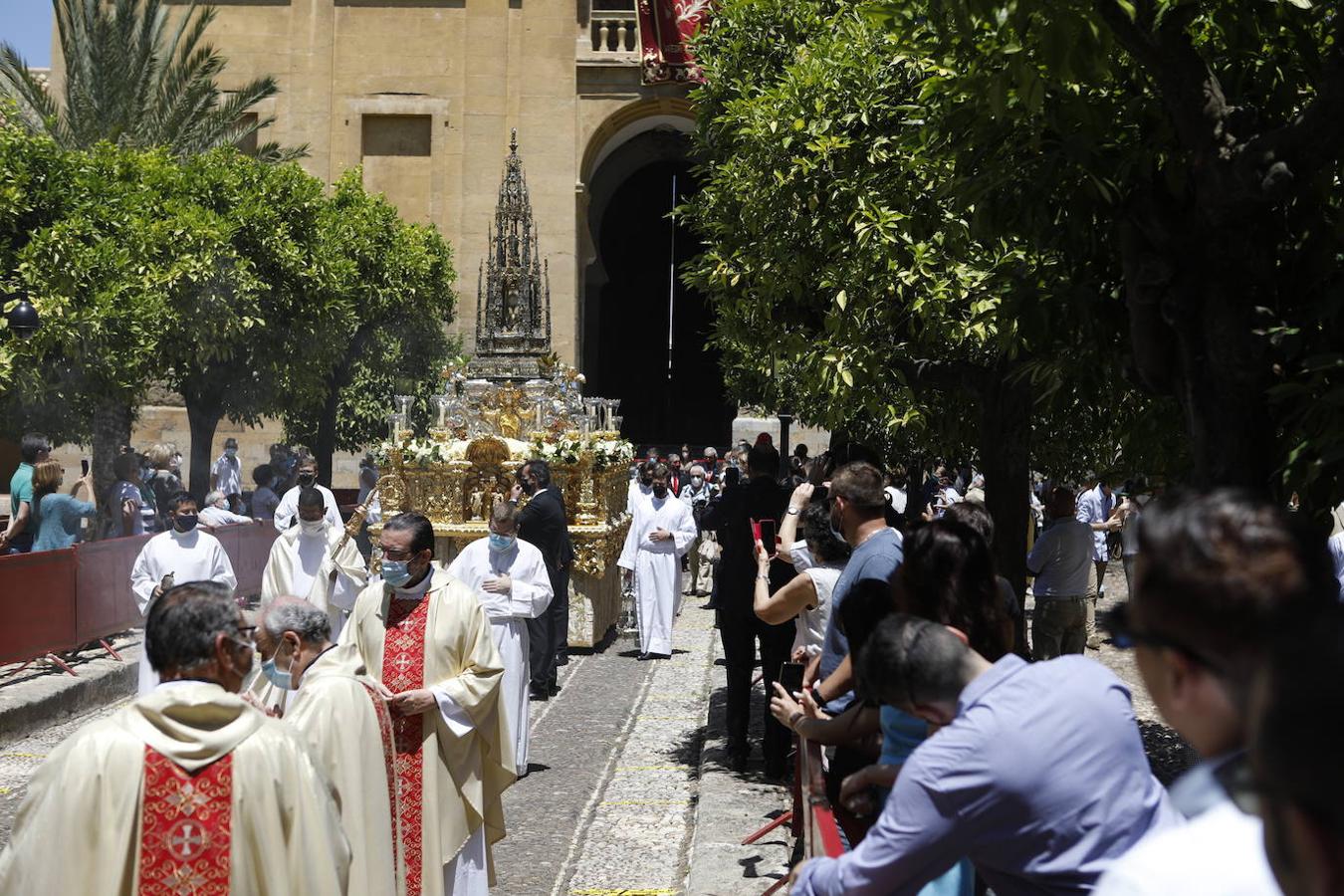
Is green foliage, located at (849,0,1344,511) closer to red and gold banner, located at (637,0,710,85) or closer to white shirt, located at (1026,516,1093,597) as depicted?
white shirt, located at (1026,516,1093,597)

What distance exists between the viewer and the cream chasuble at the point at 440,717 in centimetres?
588

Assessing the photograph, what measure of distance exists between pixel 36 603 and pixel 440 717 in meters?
7.69

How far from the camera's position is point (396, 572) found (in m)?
6.04

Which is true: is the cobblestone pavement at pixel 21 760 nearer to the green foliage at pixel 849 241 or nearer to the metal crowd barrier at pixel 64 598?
the metal crowd barrier at pixel 64 598

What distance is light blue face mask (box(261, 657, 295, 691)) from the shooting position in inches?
191

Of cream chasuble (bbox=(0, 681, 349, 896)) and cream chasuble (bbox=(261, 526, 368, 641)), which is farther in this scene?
cream chasuble (bbox=(261, 526, 368, 641))

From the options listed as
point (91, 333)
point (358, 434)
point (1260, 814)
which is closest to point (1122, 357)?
point (1260, 814)

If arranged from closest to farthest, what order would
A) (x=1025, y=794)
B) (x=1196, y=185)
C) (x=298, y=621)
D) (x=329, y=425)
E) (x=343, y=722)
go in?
(x=1025, y=794)
(x=343, y=722)
(x=298, y=621)
(x=1196, y=185)
(x=329, y=425)

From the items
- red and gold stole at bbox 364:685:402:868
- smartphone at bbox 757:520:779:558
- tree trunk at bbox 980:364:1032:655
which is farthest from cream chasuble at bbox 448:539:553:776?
red and gold stole at bbox 364:685:402:868

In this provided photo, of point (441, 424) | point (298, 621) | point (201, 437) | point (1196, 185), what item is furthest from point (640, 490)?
point (201, 437)

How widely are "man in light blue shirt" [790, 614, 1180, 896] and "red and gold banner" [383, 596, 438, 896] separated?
132 inches

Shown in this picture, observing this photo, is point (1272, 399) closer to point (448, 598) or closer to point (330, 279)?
point (448, 598)

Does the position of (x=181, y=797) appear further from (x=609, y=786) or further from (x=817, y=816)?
(x=609, y=786)

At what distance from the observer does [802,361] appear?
36.0 ft
